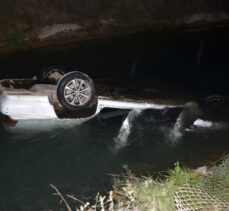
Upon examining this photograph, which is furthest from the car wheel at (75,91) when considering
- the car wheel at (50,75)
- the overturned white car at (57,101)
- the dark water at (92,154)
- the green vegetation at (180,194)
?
the green vegetation at (180,194)

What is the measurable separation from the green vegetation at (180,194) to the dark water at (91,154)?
5.15ft

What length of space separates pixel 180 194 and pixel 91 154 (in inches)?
127

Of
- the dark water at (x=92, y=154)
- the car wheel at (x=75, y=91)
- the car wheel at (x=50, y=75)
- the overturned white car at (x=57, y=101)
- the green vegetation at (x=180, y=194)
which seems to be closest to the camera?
the green vegetation at (x=180, y=194)

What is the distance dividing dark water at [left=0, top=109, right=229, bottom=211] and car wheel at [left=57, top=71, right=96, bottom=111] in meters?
0.50

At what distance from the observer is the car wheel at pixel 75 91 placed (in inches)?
298

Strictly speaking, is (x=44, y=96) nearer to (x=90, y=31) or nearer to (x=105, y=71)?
(x=105, y=71)

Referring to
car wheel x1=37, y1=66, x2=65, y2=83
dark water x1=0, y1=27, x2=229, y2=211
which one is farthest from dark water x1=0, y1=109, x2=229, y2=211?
car wheel x1=37, y1=66, x2=65, y2=83

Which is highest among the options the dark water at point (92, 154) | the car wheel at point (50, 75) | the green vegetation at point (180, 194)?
the car wheel at point (50, 75)

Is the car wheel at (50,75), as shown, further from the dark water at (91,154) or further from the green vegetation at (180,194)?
the green vegetation at (180,194)

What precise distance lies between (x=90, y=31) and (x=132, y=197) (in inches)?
447

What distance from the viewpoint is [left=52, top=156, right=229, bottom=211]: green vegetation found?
15.0 feet

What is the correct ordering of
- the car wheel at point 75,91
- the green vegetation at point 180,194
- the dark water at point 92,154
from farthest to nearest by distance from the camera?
the car wheel at point 75,91, the dark water at point 92,154, the green vegetation at point 180,194

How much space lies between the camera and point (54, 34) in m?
14.9

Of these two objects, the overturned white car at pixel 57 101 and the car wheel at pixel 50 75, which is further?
the car wheel at pixel 50 75
